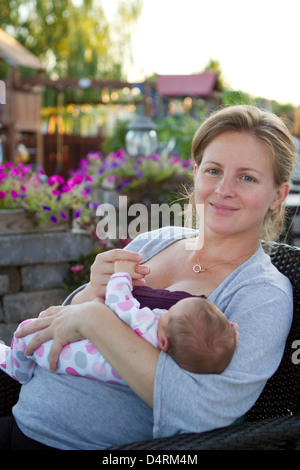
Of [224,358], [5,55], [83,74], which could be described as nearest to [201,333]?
[224,358]

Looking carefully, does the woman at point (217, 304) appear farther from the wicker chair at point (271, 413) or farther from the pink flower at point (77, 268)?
the pink flower at point (77, 268)

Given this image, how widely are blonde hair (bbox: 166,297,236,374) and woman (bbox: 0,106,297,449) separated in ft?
0.08

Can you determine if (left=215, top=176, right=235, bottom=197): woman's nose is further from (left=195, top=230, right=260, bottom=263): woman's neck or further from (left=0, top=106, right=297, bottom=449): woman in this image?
(left=195, top=230, right=260, bottom=263): woman's neck

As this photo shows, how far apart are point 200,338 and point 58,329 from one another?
375 mm

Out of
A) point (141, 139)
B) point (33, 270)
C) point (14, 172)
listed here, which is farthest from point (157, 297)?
point (141, 139)

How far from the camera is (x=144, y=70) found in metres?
17.4

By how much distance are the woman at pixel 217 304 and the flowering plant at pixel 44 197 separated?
4.96 ft

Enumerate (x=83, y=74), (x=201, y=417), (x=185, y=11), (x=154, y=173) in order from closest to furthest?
(x=201, y=417)
(x=154, y=173)
(x=185, y=11)
(x=83, y=74)

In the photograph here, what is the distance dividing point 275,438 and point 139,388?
337mm

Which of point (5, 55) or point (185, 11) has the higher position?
point (185, 11)

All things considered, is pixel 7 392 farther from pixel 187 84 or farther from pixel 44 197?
pixel 187 84

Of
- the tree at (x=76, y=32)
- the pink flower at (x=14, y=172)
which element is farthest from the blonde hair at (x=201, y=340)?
the tree at (x=76, y=32)

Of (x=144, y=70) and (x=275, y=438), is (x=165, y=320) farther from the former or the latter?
(x=144, y=70)

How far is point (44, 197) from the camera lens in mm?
3133
